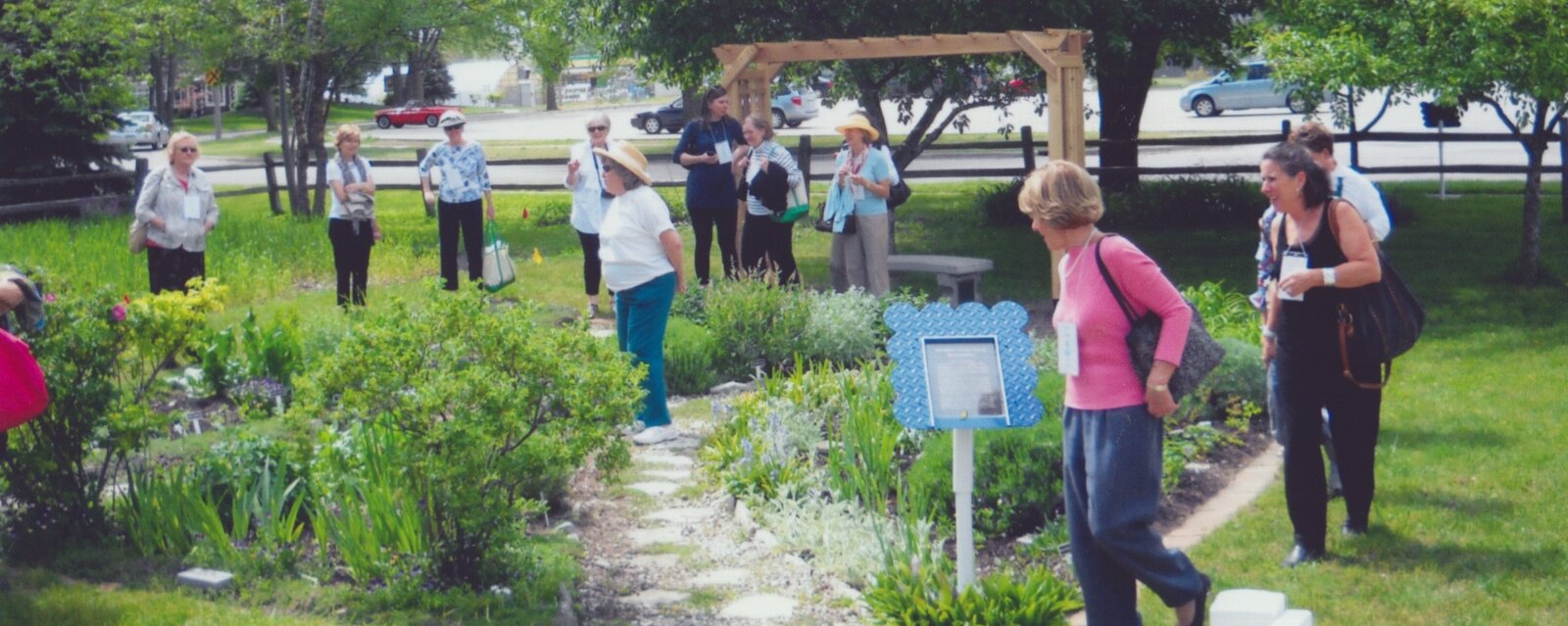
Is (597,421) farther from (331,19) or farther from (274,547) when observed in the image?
(331,19)

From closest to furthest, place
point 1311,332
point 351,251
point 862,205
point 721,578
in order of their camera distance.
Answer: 1. point 1311,332
2. point 721,578
3. point 862,205
4. point 351,251

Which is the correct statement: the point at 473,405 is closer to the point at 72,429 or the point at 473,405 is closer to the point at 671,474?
the point at 72,429

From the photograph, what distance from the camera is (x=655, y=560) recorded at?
6297 millimetres

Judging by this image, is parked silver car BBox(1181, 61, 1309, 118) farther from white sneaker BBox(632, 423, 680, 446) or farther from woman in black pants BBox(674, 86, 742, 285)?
white sneaker BBox(632, 423, 680, 446)

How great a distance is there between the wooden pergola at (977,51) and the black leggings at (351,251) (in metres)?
3.30

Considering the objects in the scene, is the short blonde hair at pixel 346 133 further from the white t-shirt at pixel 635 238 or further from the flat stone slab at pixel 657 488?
the flat stone slab at pixel 657 488

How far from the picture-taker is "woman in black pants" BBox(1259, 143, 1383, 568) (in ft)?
18.4

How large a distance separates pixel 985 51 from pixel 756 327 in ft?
11.5

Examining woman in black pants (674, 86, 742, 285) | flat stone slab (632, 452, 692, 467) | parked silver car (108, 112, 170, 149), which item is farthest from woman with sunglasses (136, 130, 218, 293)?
parked silver car (108, 112, 170, 149)

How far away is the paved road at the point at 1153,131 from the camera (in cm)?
2648

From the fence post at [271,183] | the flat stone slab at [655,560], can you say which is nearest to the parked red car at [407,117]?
the fence post at [271,183]

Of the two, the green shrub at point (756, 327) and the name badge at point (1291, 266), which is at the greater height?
the name badge at point (1291, 266)

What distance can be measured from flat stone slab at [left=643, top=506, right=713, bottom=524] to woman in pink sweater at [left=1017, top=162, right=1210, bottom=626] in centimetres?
250

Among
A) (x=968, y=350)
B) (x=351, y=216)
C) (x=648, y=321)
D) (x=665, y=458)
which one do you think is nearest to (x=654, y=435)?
(x=665, y=458)
